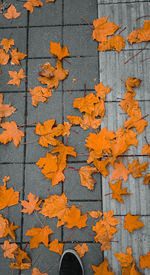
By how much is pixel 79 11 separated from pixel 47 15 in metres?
0.27

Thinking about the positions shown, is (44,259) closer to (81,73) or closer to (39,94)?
(39,94)

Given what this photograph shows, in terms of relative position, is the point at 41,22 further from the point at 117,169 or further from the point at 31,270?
the point at 31,270

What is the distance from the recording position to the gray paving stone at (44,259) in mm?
1747

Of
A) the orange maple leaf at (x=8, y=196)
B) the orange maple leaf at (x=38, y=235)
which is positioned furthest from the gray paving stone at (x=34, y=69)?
the orange maple leaf at (x=38, y=235)

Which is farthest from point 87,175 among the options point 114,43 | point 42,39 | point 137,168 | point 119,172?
point 42,39

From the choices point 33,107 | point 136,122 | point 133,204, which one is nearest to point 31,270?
point 133,204

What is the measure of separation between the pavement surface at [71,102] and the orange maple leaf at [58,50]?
5 cm

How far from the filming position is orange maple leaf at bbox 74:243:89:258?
174 centimetres

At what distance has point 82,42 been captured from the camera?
6.31ft

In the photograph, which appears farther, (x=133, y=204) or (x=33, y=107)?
(x=33, y=107)

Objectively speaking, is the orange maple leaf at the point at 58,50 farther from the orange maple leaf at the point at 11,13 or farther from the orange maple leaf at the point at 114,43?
the orange maple leaf at the point at 11,13

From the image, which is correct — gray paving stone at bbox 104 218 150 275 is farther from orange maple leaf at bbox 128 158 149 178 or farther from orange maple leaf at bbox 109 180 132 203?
orange maple leaf at bbox 128 158 149 178

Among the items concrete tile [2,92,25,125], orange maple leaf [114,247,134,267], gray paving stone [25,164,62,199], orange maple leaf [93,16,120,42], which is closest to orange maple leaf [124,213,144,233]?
orange maple leaf [114,247,134,267]

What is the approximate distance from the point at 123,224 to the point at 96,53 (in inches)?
52.4
